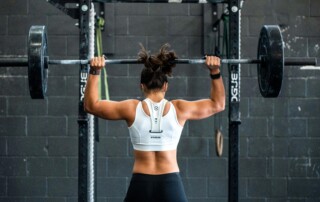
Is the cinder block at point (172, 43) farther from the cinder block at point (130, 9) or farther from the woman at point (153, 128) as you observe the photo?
the woman at point (153, 128)

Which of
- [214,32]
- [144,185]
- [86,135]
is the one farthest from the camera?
[214,32]

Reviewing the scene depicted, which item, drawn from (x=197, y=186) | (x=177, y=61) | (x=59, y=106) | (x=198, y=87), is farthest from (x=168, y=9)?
(x=177, y=61)

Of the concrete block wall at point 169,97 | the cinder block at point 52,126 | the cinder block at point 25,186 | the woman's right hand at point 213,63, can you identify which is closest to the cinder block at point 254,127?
the concrete block wall at point 169,97

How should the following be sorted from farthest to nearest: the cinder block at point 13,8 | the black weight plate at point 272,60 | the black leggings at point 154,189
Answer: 1. the cinder block at point 13,8
2. the black weight plate at point 272,60
3. the black leggings at point 154,189

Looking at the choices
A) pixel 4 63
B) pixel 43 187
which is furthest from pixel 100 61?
pixel 43 187

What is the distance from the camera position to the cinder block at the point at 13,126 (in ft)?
13.2

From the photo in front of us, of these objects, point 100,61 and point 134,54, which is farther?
point 134,54

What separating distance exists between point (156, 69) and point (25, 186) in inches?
77.4

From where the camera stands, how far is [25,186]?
4055 millimetres

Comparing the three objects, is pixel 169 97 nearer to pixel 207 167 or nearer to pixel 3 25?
pixel 207 167

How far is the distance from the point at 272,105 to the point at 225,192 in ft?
2.51

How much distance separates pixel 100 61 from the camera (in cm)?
264

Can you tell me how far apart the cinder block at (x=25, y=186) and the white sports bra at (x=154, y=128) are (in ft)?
5.76

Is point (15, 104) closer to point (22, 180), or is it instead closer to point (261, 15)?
point (22, 180)
